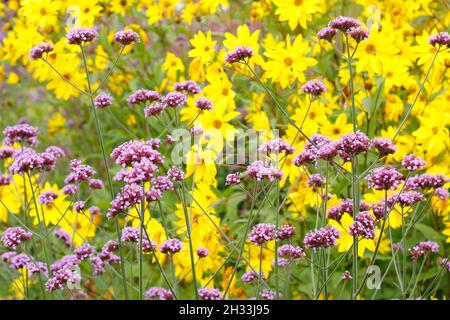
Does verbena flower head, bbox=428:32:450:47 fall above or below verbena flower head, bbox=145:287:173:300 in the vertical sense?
above

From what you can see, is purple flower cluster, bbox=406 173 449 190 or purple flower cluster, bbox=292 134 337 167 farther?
purple flower cluster, bbox=406 173 449 190

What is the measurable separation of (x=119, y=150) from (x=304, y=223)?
1037 millimetres

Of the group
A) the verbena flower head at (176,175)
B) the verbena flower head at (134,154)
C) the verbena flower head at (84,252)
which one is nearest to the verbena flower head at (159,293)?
the verbena flower head at (84,252)

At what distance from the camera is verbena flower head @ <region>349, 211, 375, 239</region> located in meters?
1.50

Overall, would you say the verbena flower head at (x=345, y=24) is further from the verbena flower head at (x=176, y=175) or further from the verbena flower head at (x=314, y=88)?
the verbena flower head at (x=176, y=175)

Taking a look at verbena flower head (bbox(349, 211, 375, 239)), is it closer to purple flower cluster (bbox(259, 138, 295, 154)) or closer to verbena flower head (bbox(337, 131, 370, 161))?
verbena flower head (bbox(337, 131, 370, 161))

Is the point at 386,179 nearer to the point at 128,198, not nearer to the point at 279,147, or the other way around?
the point at 279,147

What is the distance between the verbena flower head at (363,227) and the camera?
1498 millimetres

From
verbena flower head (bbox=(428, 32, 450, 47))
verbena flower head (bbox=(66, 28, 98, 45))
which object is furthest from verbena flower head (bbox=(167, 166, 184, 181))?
verbena flower head (bbox=(428, 32, 450, 47))

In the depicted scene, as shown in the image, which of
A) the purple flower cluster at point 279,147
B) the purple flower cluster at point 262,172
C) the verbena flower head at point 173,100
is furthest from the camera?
the verbena flower head at point 173,100

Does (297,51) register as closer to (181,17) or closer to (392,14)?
(392,14)

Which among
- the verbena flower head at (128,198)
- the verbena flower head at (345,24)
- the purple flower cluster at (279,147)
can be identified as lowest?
the verbena flower head at (128,198)

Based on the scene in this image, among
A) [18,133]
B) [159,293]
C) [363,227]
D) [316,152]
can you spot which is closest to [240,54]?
[316,152]
